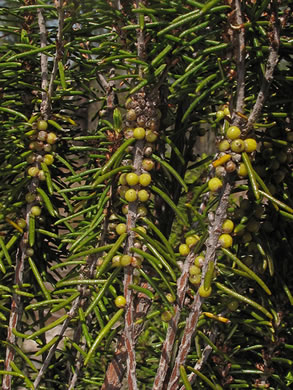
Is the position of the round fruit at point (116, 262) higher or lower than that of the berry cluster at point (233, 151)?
lower

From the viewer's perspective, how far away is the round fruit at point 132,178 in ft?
2.69

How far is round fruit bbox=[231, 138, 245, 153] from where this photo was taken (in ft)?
2.41

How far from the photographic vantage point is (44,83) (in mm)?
1037

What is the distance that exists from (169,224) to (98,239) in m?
0.23

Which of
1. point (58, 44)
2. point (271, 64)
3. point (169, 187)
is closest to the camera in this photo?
point (271, 64)

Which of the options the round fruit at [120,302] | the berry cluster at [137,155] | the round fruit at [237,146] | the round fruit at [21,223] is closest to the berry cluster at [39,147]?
the round fruit at [21,223]

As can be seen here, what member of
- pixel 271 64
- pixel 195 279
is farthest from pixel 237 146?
pixel 195 279

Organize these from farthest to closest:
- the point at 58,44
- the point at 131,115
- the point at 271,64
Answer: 1. the point at 58,44
2. the point at 131,115
3. the point at 271,64

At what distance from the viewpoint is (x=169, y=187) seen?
3.69 ft

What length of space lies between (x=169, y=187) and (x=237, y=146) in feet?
1.32

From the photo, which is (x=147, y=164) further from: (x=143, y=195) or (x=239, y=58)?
(x=239, y=58)

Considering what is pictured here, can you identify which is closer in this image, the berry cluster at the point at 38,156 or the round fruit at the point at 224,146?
the round fruit at the point at 224,146

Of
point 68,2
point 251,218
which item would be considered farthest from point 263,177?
point 68,2

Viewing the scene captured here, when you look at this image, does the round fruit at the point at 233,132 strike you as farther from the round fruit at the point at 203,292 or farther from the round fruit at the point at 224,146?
the round fruit at the point at 203,292
